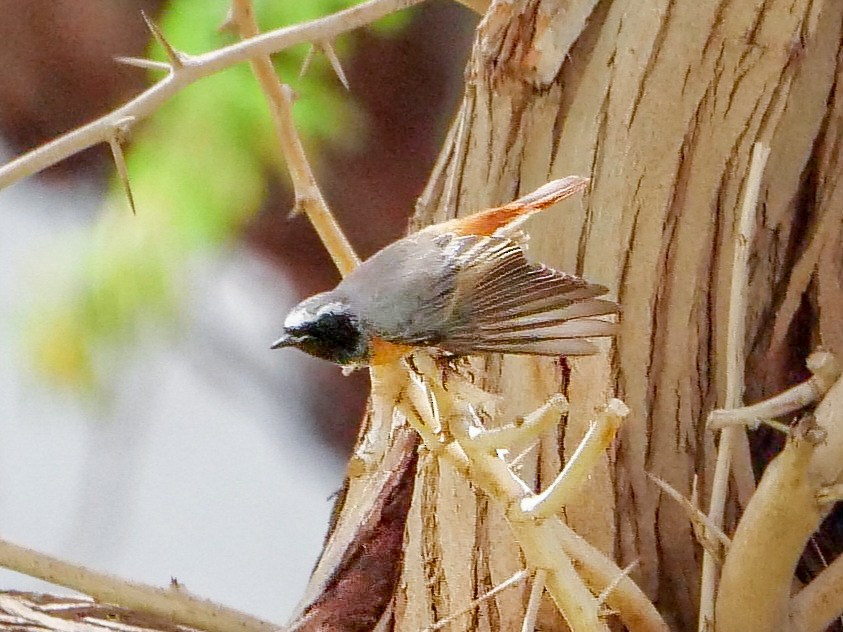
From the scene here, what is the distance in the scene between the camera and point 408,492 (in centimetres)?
70

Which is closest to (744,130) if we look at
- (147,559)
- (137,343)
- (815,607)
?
(815,607)

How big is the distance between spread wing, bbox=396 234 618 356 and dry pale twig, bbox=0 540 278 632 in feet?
1.32

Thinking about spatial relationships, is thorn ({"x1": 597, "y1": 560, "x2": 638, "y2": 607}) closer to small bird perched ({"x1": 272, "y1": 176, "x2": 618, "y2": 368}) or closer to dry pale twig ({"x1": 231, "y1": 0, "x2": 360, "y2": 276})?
small bird perched ({"x1": 272, "y1": 176, "x2": 618, "y2": 368})

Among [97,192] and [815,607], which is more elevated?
[97,192]

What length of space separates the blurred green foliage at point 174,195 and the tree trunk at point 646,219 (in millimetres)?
589

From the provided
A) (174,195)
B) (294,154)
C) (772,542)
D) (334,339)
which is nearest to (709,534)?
(772,542)

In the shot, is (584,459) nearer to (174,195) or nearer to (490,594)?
(490,594)

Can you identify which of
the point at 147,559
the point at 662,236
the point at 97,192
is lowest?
the point at 147,559

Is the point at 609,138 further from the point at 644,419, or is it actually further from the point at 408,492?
the point at 408,492

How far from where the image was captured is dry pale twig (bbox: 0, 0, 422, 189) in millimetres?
528

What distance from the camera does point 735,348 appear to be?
588 mm

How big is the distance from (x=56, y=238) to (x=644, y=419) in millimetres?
940

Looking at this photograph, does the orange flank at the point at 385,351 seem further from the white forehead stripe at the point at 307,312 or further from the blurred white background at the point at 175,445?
the blurred white background at the point at 175,445

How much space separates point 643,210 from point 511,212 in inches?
5.0
